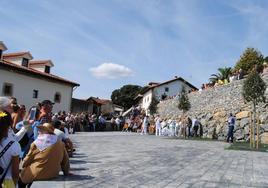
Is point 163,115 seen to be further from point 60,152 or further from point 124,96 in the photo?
point 124,96

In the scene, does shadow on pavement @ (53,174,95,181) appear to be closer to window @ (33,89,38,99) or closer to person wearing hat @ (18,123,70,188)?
person wearing hat @ (18,123,70,188)

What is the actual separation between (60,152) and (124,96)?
93.5 metres

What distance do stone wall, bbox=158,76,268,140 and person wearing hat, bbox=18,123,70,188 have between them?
65.4 ft

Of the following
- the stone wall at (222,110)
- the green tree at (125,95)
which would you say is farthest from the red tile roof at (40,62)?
the green tree at (125,95)

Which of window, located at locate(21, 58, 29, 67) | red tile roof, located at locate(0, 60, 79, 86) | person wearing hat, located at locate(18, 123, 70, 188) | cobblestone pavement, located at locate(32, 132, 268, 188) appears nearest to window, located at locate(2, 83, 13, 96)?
red tile roof, located at locate(0, 60, 79, 86)

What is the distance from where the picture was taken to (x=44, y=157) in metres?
7.74

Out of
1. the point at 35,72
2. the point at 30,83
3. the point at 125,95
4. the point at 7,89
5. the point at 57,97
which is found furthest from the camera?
the point at 125,95

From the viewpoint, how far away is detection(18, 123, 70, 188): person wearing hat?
25.0ft

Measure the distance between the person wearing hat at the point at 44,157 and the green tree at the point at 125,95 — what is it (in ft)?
301

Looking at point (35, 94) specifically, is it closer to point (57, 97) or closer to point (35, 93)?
point (35, 93)

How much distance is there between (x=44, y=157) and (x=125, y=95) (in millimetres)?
93763

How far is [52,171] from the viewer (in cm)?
790

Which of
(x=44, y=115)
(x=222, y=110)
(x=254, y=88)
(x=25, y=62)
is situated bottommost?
(x=44, y=115)

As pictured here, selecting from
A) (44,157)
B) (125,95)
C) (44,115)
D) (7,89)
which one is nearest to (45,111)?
(44,115)
